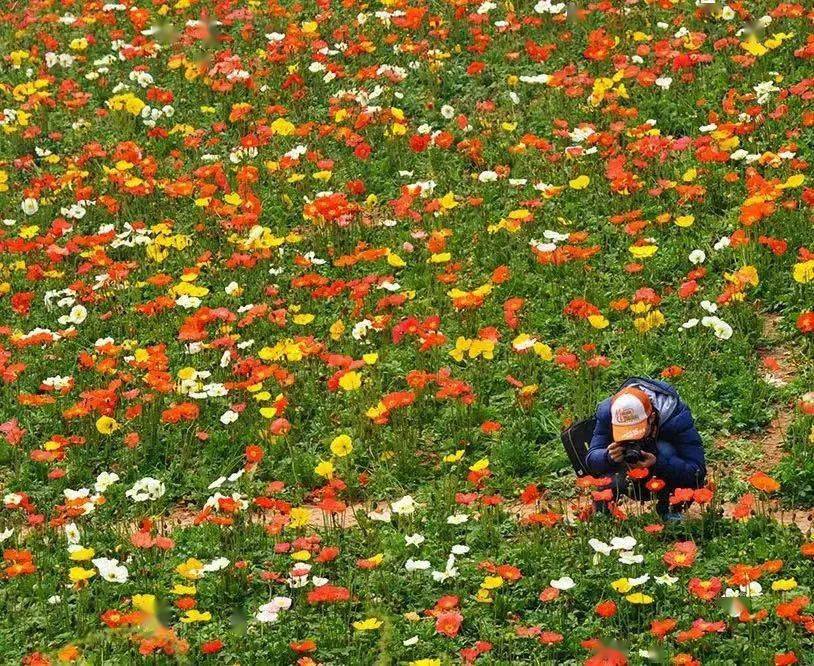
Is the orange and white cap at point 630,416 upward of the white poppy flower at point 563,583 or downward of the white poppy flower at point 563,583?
upward

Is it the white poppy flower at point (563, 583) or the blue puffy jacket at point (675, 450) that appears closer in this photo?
the white poppy flower at point (563, 583)

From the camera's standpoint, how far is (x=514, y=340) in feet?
24.3

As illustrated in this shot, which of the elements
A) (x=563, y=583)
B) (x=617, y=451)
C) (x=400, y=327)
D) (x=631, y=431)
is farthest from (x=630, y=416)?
(x=400, y=327)

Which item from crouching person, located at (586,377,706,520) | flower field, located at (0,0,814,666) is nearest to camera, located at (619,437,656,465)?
crouching person, located at (586,377,706,520)

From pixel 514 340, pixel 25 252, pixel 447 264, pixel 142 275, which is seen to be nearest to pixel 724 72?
pixel 447 264

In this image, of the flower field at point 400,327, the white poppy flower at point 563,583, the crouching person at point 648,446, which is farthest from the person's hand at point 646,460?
the white poppy flower at point 563,583

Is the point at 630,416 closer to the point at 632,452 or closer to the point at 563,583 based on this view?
the point at 632,452

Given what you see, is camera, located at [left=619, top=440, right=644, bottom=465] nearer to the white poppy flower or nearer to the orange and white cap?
the orange and white cap

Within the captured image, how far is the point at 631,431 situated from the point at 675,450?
1.04ft

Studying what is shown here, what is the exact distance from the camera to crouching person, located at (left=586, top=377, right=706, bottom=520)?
19.5 ft

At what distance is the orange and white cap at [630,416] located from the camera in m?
5.93

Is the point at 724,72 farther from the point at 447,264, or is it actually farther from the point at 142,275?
the point at 142,275

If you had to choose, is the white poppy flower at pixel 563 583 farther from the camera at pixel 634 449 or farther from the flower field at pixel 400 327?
the camera at pixel 634 449

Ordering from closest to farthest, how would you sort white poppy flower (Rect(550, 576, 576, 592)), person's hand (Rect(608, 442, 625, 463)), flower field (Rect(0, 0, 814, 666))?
white poppy flower (Rect(550, 576, 576, 592)), flower field (Rect(0, 0, 814, 666)), person's hand (Rect(608, 442, 625, 463))
